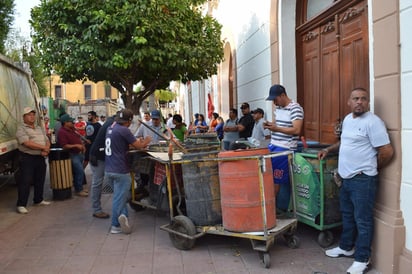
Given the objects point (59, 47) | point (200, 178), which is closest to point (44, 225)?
point (200, 178)

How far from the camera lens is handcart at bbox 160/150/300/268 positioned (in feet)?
14.0

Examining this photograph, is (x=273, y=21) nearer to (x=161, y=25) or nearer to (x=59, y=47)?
(x=161, y=25)

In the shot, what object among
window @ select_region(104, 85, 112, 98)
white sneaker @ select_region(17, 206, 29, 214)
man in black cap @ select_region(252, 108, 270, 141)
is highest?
window @ select_region(104, 85, 112, 98)

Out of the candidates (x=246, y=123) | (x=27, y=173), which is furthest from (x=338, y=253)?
(x=27, y=173)

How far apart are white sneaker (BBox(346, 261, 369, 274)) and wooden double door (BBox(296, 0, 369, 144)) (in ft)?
5.83

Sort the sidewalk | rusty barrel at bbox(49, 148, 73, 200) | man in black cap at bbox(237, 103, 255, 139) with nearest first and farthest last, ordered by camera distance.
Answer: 1. the sidewalk
2. rusty barrel at bbox(49, 148, 73, 200)
3. man in black cap at bbox(237, 103, 255, 139)

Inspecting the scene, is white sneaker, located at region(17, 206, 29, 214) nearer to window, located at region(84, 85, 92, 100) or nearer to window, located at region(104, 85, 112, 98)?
window, located at region(104, 85, 112, 98)

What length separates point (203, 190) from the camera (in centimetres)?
477

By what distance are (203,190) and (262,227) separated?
83 centimetres

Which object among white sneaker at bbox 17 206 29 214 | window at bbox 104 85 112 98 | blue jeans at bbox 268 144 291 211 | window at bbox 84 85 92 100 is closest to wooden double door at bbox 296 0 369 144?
blue jeans at bbox 268 144 291 211

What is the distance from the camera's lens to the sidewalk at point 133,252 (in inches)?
172

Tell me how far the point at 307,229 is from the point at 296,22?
143 inches

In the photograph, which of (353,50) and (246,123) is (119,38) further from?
(353,50)

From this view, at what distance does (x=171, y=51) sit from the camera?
793 centimetres
